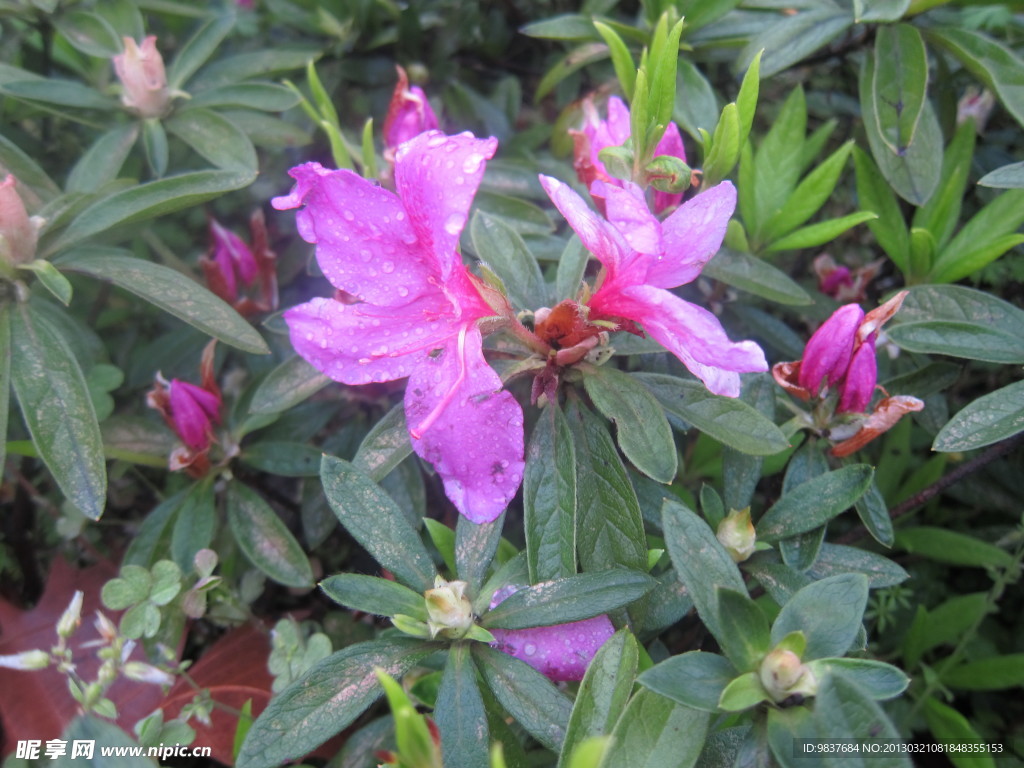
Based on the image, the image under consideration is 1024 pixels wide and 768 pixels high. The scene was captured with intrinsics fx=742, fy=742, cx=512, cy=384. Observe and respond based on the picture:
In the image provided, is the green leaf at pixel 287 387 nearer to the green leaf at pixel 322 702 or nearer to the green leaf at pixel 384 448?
the green leaf at pixel 384 448

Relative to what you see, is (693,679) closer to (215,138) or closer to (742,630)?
(742,630)

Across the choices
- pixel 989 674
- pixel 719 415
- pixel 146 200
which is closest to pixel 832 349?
pixel 719 415

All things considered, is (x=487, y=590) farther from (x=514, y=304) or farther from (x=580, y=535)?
(x=514, y=304)

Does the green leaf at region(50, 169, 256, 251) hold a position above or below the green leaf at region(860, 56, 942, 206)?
above

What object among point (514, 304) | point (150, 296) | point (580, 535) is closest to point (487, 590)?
point (580, 535)

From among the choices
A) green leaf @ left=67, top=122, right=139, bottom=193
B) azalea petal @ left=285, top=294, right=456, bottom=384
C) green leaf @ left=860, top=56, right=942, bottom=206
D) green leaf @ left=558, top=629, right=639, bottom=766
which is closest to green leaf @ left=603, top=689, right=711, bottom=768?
green leaf @ left=558, top=629, right=639, bottom=766

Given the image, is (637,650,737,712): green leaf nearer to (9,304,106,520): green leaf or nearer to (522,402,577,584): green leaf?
(522,402,577,584): green leaf
